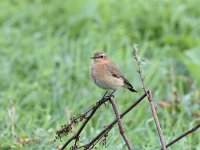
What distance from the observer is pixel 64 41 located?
8070mm

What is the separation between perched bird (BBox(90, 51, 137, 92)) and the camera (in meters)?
4.94

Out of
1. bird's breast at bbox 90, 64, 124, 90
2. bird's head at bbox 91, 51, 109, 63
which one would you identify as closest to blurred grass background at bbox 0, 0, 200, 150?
bird's breast at bbox 90, 64, 124, 90

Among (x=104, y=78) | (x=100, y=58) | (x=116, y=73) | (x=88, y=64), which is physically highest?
(x=88, y=64)

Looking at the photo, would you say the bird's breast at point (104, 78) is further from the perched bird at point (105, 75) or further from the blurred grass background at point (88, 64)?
the blurred grass background at point (88, 64)

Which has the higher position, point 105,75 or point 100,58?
point 100,58

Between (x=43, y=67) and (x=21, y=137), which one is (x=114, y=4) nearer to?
(x=43, y=67)

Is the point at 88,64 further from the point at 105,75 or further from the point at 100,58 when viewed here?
the point at 105,75

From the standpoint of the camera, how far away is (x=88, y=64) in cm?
745

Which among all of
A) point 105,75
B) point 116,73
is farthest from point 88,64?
point 105,75

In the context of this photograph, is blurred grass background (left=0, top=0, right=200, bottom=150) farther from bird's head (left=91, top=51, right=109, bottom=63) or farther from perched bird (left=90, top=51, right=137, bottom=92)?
bird's head (left=91, top=51, right=109, bottom=63)

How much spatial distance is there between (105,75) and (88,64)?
8.03 ft

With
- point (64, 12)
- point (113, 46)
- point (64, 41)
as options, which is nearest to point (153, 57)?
point (113, 46)

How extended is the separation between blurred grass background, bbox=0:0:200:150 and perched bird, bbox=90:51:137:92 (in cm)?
39

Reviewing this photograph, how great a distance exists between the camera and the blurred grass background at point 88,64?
18.4ft
